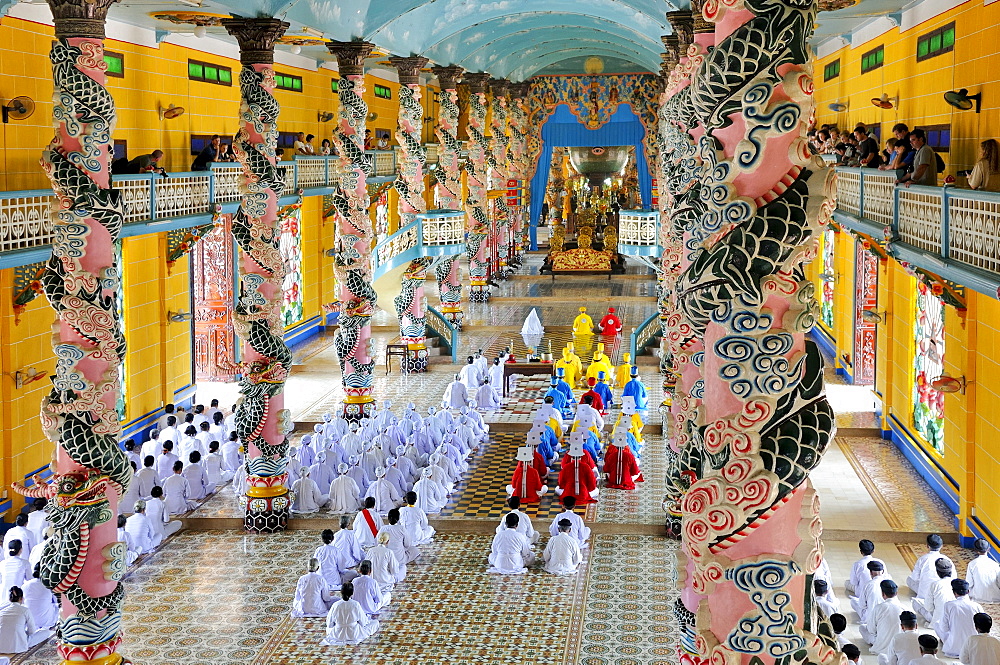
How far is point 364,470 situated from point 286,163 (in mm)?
8956

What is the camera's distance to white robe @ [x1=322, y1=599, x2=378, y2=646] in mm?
10328

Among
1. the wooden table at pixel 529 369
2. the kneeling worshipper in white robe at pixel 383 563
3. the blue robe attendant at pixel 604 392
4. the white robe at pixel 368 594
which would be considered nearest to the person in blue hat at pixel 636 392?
the blue robe attendant at pixel 604 392

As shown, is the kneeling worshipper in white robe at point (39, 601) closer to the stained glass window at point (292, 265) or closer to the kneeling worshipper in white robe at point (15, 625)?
the kneeling worshipper in white robe at point (15, 625)

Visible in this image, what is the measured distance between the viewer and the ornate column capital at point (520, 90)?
37.7 meters

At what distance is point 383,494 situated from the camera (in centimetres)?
1404

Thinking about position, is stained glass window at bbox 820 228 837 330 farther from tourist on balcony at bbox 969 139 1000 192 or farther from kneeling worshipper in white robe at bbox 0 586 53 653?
kneeling worshipper in white robe at bbox 0 586 53 653

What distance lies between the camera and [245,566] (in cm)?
1238

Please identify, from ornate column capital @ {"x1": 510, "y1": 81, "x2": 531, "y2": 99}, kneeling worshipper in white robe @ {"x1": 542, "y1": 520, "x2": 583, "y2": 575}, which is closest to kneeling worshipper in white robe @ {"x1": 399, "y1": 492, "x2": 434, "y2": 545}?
kneeling worshipper in white robe @ {"x1": 542, "y1": 520, "x2": 583, "y2": 575}

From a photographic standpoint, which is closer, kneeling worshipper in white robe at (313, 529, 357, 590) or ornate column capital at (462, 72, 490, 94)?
kneeling worshipper in white robe at (313, 529, 357, 590)

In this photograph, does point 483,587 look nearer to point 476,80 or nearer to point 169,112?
point 169,112

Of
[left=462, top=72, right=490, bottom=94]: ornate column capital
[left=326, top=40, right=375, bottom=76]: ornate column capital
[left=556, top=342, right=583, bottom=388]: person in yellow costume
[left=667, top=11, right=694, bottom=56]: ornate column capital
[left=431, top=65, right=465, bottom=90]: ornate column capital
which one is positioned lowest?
[left=556, top=342, right=583, bottom=388]: person in yellow costume

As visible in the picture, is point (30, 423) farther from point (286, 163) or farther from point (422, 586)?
point (286, 163)

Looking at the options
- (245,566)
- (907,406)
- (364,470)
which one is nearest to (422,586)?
(245,566)

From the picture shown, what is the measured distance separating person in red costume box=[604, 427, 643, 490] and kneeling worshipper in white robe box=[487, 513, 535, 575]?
3.30 meters
